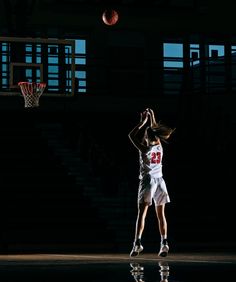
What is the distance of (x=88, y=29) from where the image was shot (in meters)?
36.9

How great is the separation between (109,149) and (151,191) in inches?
439

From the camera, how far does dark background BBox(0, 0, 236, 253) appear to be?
1945 cm

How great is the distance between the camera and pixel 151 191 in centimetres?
1462

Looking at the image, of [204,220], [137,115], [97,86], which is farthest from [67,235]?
[97,86]

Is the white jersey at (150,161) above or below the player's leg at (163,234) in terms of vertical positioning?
above

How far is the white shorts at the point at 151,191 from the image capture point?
1462 cm

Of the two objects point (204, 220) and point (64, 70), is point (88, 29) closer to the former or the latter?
point (64, 70)

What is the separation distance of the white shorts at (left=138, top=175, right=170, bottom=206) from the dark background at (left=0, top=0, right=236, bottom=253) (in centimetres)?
270

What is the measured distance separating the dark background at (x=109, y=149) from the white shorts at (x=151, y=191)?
2697 mm

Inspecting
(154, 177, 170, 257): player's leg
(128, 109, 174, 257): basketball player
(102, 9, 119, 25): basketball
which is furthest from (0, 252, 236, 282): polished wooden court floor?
(102, 9, 119, 25): basketball

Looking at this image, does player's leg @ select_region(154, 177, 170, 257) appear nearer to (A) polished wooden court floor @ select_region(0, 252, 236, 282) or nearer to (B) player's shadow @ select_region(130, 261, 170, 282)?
(A) polished wooden court floor @ select_region(0, 252, 236, 282)

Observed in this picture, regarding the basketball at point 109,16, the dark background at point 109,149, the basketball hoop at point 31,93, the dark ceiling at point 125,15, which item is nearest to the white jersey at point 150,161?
the dark background at point 109,149

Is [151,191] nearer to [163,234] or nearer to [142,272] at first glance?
[163,234]

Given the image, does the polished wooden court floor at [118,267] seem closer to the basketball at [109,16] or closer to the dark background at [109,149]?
the dark background at [109,149]
